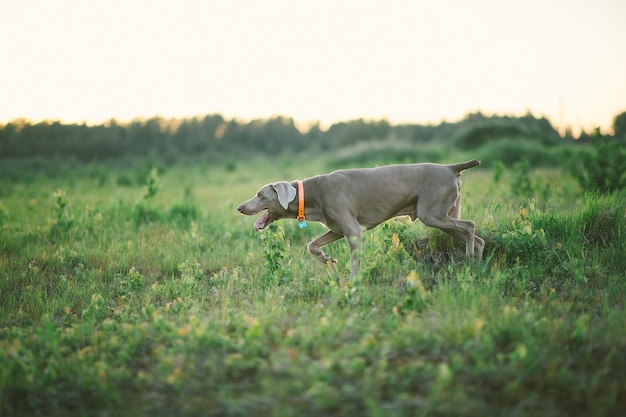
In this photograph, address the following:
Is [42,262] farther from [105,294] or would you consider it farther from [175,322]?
[175,322]

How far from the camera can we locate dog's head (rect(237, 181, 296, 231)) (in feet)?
21.3

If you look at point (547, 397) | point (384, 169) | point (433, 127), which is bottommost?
point (547, 397)

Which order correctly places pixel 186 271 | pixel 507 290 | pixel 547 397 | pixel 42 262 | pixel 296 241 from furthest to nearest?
pixel 296 241
pixel 42 262
pixel 186 271
pixel 507 290
pixel 547 397

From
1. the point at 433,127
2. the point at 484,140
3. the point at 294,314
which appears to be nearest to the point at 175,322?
the point at 294,314

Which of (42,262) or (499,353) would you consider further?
(42,262)

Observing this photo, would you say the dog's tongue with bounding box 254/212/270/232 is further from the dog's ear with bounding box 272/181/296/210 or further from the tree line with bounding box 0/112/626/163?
the tree line with bounding box 0/112/626/163

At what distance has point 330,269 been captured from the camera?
651 cm

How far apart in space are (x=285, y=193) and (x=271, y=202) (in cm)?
29

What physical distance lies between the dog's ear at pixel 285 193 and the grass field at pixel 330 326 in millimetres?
480

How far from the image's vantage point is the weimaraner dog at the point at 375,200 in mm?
6230

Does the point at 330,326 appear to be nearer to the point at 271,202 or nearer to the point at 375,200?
the point at 375,200

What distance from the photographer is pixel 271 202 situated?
6.68 m

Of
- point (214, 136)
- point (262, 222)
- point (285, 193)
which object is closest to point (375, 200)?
point (285, 193)

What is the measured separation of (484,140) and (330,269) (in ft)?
67.7
